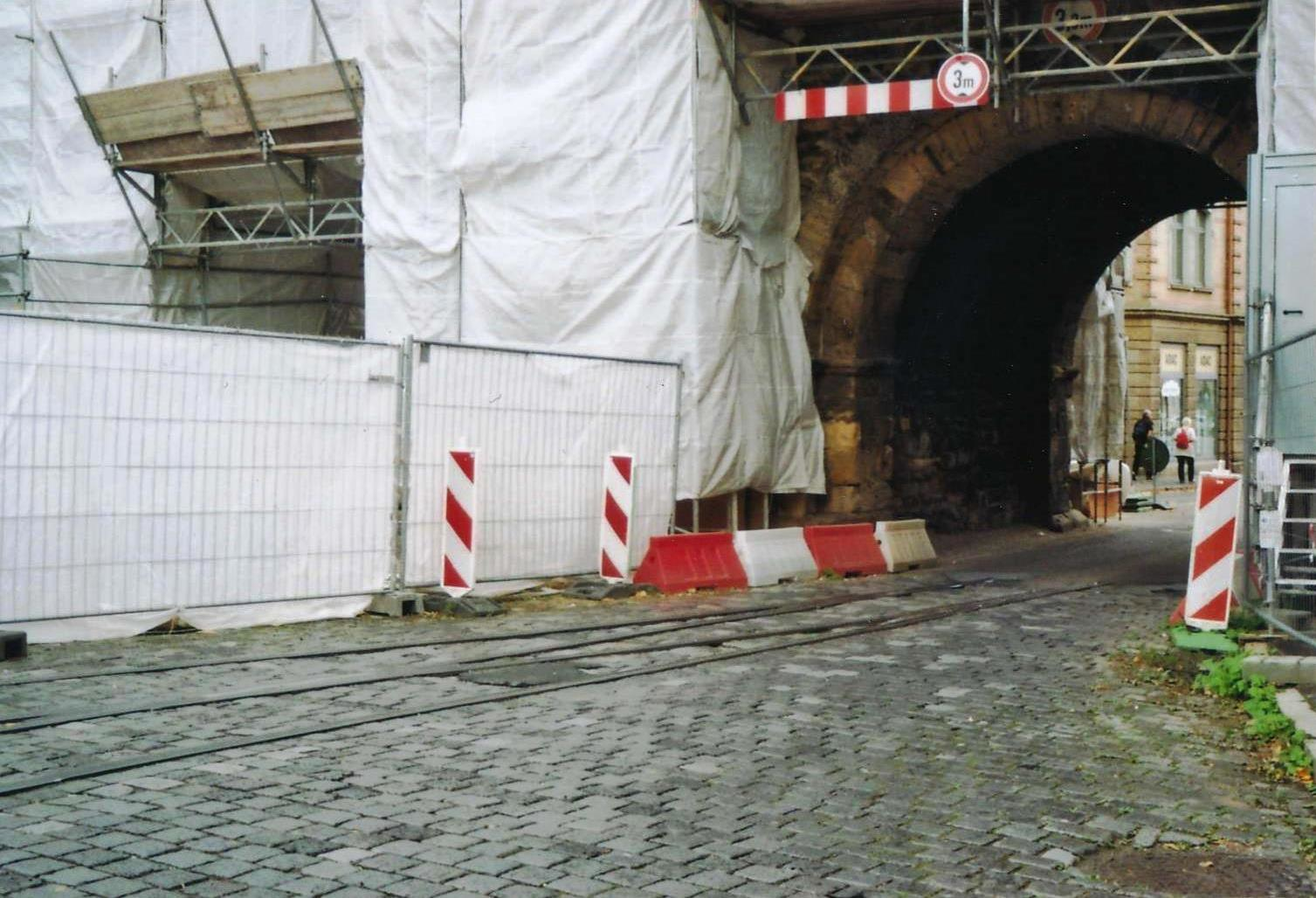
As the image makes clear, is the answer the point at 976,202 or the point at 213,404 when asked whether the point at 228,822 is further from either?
the point at 976,202

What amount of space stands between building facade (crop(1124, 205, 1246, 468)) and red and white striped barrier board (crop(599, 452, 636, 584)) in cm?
2673

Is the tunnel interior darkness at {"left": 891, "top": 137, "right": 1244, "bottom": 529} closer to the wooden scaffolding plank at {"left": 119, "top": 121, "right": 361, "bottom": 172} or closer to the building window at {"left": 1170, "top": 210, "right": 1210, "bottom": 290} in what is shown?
the wooden scaffolding plank at {"left": 119, "top": 121, "right": 361, "bottom": 172}

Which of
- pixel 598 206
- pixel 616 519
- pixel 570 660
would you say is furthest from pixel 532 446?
pixel 570 660

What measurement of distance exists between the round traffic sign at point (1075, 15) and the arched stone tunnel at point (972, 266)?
830mm

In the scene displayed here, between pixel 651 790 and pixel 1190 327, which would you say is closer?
pixel 651 790

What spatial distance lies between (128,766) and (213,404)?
174 inches

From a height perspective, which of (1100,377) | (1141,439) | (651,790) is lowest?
(651,790)

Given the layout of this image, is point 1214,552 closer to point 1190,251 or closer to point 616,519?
point 616,519

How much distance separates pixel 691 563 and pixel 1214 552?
14.9ft

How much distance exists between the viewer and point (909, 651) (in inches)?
380

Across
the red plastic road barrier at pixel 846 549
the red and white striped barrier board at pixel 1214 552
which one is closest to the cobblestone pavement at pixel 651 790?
the red and white striped barrier board at pixel 1214 552

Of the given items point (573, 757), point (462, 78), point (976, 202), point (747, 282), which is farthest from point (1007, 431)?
point (573, 757)

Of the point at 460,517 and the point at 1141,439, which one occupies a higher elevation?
the point at 1141,439

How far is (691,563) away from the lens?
13.2 metres
